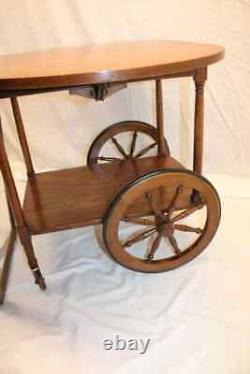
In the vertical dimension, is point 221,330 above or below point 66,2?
below

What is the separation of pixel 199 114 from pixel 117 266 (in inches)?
22.8

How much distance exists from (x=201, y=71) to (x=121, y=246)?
527mm

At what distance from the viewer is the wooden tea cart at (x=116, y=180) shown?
0.76 meters

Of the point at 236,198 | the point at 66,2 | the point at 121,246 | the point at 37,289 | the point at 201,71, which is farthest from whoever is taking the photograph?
the point at 236,198

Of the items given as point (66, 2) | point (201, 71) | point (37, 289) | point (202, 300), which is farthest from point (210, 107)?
point (37, 289)

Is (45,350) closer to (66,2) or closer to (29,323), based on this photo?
(29,323)

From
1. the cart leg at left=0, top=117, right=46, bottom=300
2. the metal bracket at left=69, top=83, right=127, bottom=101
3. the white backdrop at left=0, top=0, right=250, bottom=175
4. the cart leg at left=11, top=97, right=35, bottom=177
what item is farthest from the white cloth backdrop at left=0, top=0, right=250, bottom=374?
the metal bracket at left=69, top=83, right=127, bottom=101

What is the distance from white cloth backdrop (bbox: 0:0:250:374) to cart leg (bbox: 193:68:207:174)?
374mm

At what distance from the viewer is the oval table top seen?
71cm

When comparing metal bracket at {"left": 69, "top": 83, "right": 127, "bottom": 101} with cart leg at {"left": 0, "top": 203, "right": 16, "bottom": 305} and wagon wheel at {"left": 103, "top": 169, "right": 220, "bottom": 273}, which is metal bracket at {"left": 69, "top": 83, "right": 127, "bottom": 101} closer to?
wagon wheel at {"left": 103, "top": 169, "right": 220, "bottom": 273}

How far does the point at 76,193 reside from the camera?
1.14 m

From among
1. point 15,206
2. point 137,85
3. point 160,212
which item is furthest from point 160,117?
point 15,206

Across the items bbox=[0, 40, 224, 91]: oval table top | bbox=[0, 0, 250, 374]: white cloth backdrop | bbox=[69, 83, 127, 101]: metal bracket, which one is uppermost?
bbox=[0, 40, 224, 91]: oval table top

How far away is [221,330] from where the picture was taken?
923mm
